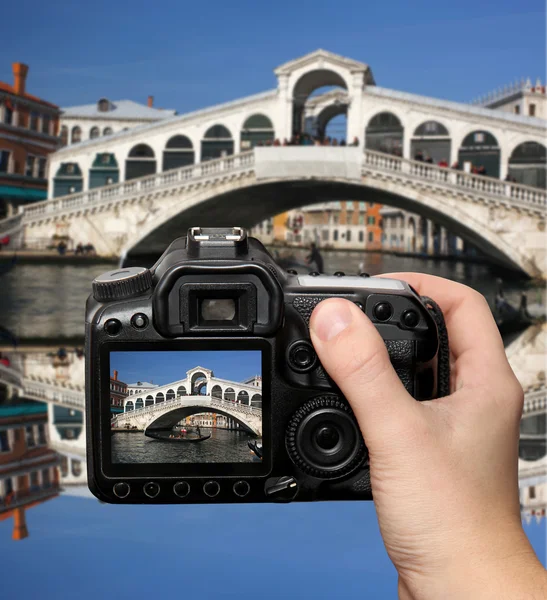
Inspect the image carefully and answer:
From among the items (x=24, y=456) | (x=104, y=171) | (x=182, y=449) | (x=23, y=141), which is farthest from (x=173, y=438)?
(x=104, y=171)

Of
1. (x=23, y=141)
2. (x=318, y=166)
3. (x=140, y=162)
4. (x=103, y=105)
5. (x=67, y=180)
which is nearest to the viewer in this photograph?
(x=23, y=141)

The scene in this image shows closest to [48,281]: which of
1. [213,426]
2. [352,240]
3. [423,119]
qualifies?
[352,240]

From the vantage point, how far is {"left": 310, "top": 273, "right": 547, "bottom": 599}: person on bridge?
37cm

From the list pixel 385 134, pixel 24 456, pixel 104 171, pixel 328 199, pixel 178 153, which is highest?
pixel 385 134

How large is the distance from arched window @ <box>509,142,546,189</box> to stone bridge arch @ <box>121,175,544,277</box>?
0.17 meters

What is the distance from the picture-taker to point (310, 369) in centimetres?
42

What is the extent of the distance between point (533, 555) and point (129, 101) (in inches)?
139

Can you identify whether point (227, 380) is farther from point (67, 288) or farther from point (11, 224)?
point (11, 224)

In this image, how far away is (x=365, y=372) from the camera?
1.22 ft

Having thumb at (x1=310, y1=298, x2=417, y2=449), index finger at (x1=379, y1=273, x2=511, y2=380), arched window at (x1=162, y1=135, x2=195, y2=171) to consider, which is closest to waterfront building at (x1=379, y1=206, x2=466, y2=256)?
arched window at (x1=162, y1=135, x2=195, y2=171)

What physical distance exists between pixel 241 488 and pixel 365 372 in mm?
120

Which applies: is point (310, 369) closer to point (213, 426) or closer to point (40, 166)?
point (213, 426)

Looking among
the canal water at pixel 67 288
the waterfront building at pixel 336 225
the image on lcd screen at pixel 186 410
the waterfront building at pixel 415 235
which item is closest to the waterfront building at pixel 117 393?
the image on lcd screen at pixel 186 410

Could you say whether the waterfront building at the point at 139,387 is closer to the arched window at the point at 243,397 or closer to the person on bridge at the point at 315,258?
the arched window at the point at 243,397
